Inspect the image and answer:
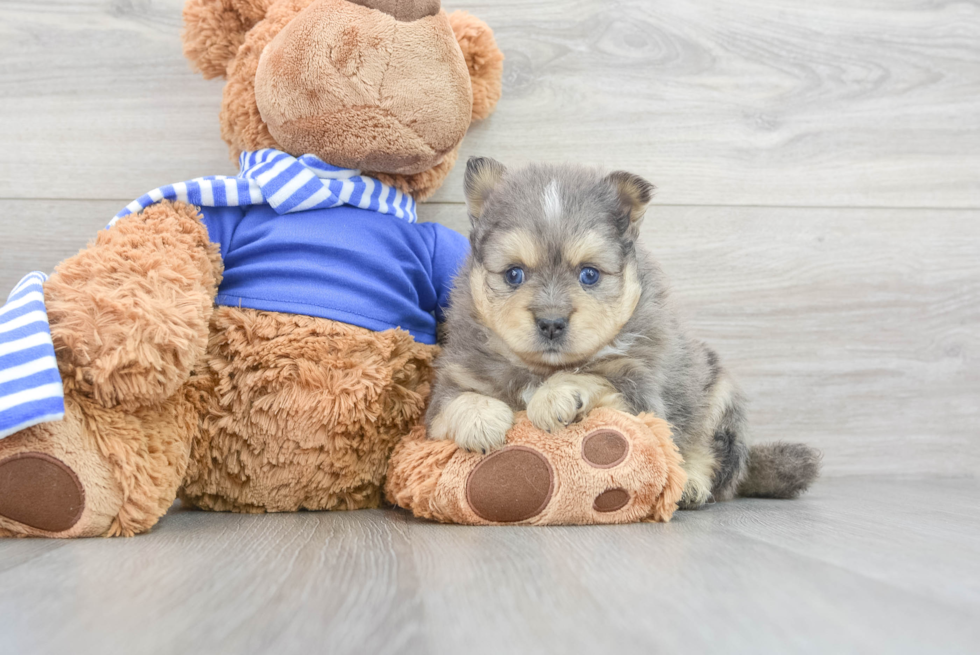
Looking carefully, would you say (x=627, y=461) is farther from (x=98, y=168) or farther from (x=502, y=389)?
(x=98, y=168)

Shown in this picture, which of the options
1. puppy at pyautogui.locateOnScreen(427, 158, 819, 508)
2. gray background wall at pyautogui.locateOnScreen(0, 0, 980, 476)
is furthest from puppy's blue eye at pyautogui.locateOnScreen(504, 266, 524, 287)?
gray background wall at pyautogui.locateOnScreen(0, 0, 980, 476)

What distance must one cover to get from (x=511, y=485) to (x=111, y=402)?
0.86 m

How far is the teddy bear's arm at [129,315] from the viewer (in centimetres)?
147

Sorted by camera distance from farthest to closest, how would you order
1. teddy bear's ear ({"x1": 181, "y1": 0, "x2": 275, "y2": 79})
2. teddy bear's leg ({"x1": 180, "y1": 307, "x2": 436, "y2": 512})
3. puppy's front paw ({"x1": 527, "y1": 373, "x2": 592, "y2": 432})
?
teddy bear's ear ({"x1": 181, "y1": 0, "x2": 275, "y2": 79}) < teddy bear's leg ({"x1": 180, "y1": 307, "x2": 436, "y2": 512}) < puppy's front paw ({"x1": 527, "y1": 373, "x2": 592, "y2": 432})

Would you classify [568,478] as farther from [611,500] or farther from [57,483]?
[57,483]

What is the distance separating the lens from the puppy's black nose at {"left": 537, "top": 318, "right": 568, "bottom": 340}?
1.57 meters

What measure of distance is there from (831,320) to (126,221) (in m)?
2.20

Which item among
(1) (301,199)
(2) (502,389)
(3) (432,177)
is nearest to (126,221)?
(1) (301,199)

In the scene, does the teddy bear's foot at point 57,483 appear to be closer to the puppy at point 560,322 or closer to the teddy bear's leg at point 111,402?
the teddy bear's leg at point 111,402

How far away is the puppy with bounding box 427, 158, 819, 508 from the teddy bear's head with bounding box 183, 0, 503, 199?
19 cm

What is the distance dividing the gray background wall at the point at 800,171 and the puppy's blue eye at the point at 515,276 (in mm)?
802

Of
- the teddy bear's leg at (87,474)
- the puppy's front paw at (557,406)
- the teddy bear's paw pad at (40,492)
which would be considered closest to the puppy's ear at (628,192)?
the puppy's front paw at (557,406)

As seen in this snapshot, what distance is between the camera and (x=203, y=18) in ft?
6.55

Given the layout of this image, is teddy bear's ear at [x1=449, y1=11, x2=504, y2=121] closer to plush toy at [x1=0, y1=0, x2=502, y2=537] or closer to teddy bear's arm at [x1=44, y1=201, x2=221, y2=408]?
plush toy at [x1=0, y1=0, x2=502, y2=537]
